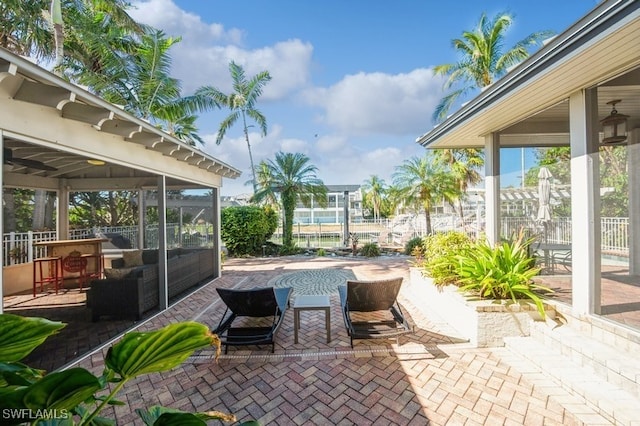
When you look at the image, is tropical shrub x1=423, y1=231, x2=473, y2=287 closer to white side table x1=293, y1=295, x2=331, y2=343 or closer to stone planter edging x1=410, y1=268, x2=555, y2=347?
stone planter edging x1=410, y1=268, x2=555, y2=347

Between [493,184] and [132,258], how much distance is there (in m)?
8.06

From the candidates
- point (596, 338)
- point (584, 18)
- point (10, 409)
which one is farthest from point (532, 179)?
point (10, 409)

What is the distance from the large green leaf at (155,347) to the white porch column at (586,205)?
4678 mm

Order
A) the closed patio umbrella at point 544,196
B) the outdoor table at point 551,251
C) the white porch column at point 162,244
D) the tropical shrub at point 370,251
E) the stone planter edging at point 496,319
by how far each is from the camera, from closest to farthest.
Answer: the stone planter edging at point 496,319, the outdoor table at point 551,251, the closed patio umbrella at point 544,196, the white porch column at point 162,244, the tropical shrub at point 370,251

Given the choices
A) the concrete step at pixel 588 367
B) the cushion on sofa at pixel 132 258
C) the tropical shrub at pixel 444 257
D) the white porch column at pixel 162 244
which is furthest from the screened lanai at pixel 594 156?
the cushion on sofa at pixel 132 258

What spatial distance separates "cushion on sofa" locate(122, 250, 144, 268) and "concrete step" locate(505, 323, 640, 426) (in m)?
7.21

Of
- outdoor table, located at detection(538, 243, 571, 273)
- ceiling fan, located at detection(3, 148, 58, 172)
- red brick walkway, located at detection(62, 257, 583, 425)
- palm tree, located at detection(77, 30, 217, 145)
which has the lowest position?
red brick walkway, located at detection(62, 257, 583, 425)

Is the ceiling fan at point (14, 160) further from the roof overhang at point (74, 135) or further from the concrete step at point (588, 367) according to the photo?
the concrete step at point (588, 367)

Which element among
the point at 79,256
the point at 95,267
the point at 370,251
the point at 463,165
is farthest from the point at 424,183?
the point at 79,256

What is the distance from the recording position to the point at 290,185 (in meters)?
14.1

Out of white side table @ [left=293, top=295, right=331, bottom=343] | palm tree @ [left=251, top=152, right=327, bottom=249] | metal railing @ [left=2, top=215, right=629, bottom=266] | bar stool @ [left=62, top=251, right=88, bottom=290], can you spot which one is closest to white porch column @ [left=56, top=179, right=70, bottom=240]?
metal railing @ [left=2, top=215, right=629, bottom=266]

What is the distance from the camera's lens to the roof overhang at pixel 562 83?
2.62m

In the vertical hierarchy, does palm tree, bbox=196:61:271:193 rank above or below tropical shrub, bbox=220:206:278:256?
above

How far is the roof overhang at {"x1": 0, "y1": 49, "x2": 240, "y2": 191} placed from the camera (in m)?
2.87
